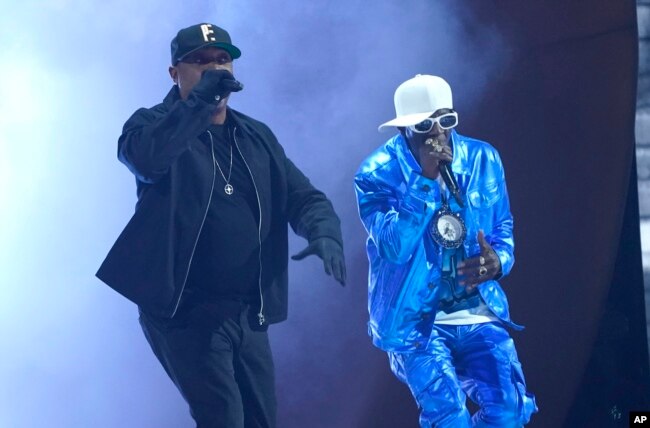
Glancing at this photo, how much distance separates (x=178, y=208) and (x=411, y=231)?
77 centimetres

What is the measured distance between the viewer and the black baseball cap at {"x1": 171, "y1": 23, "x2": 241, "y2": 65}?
9.86 ft

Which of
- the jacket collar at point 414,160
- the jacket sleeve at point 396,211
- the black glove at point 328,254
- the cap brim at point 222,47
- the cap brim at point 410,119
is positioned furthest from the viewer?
the jacket collar at point 414,160

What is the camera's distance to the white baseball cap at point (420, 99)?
3.38 metres

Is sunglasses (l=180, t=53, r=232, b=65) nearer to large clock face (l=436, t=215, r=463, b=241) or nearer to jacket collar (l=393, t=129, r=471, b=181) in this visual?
jacket collar (l=393, t=129, r=471, b=181)

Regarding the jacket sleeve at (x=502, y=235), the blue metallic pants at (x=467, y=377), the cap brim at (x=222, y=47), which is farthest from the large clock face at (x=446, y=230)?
the cap brim at (x=222, y=47)

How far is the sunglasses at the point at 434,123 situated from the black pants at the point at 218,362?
0.87 m

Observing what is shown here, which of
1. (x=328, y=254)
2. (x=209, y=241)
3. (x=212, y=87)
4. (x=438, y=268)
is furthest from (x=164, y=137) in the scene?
(x=438, y=268)

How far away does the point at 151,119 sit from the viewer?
9.57 feet

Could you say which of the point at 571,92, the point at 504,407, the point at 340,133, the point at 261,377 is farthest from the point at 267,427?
the point at 571,92

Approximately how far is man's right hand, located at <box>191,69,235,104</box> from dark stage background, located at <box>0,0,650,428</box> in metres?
0.90

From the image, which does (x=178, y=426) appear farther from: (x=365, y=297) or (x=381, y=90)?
(x=381, y=90)

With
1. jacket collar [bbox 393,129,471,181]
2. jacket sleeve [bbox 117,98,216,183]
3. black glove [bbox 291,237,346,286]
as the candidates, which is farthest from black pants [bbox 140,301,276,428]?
jacket collar [bbox 393,129,471,181]

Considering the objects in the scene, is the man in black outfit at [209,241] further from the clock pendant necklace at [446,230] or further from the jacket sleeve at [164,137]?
the clock pendant necklace at [446,230]

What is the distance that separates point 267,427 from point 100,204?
1108 mm
